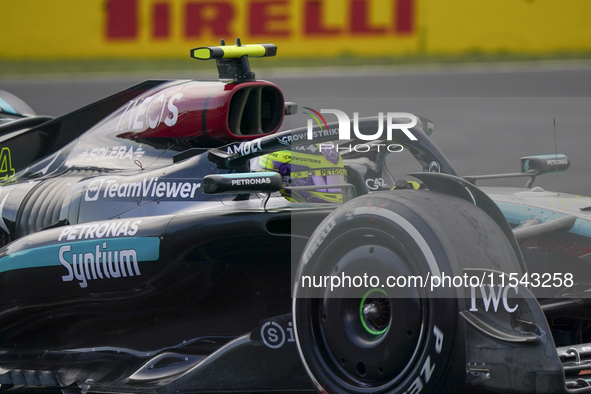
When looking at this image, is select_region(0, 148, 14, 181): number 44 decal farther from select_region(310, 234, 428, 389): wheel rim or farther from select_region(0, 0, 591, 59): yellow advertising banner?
select_region(0, 0, 591, 59): yellow advertising banner

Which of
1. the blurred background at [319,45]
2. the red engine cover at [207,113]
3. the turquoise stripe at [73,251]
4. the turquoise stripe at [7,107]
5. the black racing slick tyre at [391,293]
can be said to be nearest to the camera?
the black racing slick tyre at [391,293]

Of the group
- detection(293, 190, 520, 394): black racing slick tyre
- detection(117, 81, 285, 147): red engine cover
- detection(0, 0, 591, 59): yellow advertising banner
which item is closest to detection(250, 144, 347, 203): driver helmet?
detection(117, 81, 285, 147): red engine cover

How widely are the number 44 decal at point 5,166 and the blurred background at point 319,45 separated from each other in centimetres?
727

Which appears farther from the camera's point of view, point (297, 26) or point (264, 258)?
point (297, 26)

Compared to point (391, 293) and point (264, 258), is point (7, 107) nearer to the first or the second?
point (264, 258)

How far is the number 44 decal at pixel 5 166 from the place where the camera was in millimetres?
4762

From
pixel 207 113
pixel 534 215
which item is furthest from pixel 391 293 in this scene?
pixel 207 113

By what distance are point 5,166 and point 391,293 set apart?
3094mm

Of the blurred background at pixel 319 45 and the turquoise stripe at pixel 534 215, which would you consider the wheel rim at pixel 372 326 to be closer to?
the turquoise stripe at pixel 534 215

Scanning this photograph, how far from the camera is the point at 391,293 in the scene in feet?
8.23

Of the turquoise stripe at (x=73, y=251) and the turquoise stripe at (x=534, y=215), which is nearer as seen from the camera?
the turquoise stripe at (x=534, y=215)

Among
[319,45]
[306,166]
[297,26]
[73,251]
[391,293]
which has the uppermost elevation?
[297,26]

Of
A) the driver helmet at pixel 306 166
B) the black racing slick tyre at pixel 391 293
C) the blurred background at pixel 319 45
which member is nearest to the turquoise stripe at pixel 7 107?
the driver helmet at pixel 306 166

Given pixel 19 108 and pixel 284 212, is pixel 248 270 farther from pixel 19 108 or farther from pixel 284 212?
pixel 19 108
